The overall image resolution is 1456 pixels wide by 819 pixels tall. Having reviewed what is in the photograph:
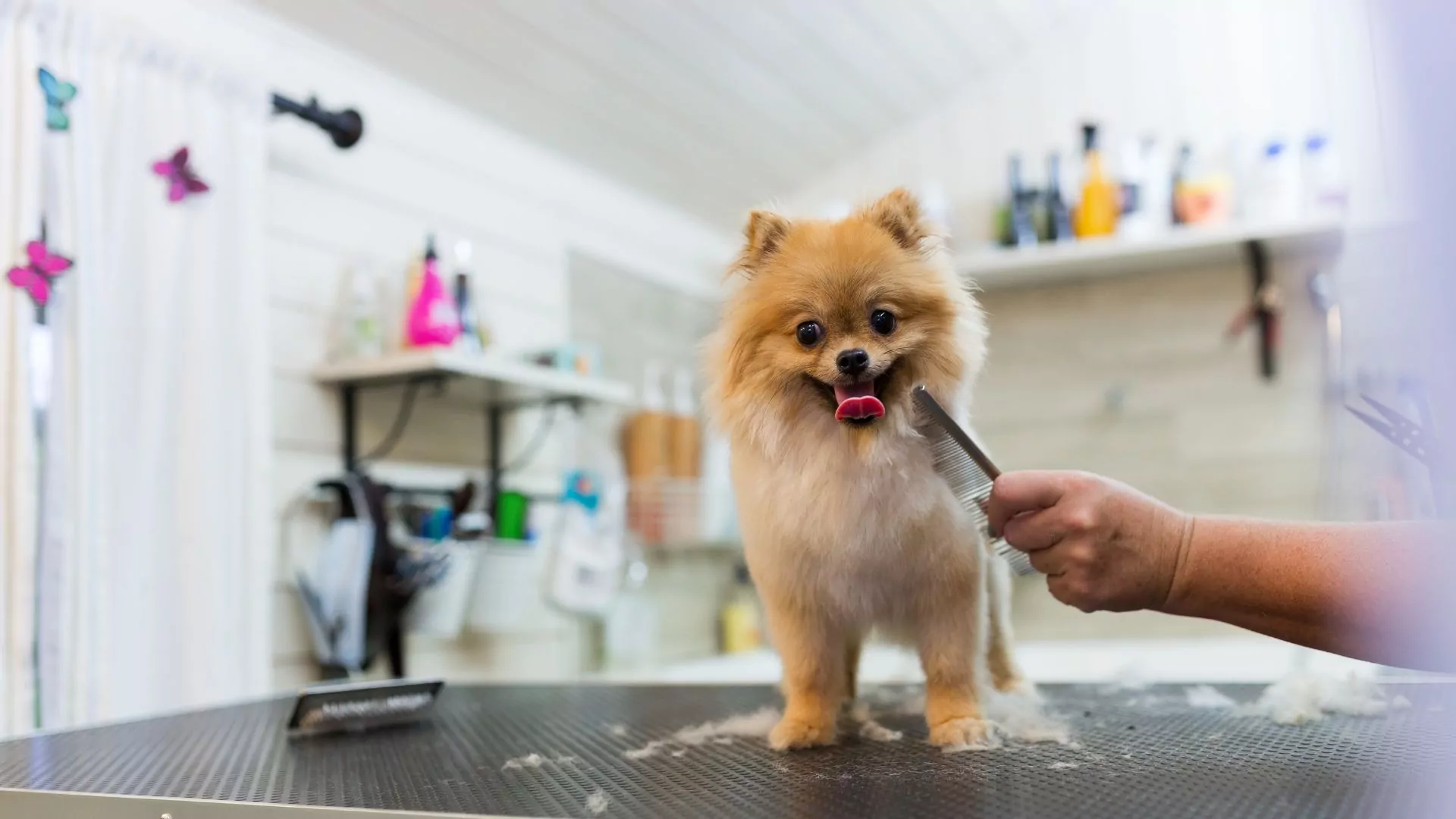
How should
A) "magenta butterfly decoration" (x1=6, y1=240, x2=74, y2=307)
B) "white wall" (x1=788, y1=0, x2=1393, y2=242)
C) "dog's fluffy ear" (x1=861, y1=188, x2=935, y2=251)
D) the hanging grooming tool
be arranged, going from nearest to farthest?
the hanging grooming tool, "dog's fluffy ear" (x1=861, y1=188, x2=935, y2=251), "magenta butterfly decoration" (x1=6, y1=240, x2=74, y2=307), "white wall" (x1=788, y1=0, x2=1393, y2=242)

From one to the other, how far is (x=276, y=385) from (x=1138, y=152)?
233cm

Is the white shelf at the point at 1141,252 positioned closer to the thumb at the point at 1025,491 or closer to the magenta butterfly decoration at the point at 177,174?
the magenta butterfly decoration at the point at 177,174

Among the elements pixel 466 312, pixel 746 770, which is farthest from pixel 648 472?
pixel 746 770

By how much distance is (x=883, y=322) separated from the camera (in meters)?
1.02

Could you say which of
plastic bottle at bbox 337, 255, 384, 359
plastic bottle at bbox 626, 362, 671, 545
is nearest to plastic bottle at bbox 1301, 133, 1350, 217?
plastic bottle at bbox 626, 362, 671, 545

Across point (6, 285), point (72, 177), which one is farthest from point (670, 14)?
point (6, 285)

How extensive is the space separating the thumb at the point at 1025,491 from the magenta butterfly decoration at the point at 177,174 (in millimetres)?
1440

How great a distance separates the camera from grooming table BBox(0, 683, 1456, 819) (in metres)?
0.75

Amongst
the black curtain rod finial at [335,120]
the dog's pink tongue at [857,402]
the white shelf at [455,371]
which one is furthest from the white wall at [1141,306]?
the dog's pink tongue at [857,402]

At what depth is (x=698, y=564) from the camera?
3.33m

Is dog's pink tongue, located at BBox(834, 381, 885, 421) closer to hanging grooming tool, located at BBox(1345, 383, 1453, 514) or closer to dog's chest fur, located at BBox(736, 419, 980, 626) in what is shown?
dog's chest fur, located at BBox(736, 419, 980, 626)

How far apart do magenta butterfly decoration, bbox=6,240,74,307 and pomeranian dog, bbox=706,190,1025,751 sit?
3.27ft

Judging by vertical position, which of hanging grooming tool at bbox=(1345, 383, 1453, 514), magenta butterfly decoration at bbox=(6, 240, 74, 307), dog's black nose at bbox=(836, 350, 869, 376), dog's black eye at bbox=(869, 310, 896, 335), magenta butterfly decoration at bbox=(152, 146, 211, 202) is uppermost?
magenta butterfly decoration at bbox=(152, 146, 211, 202)

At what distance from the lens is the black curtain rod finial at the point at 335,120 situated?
6.53 ft
